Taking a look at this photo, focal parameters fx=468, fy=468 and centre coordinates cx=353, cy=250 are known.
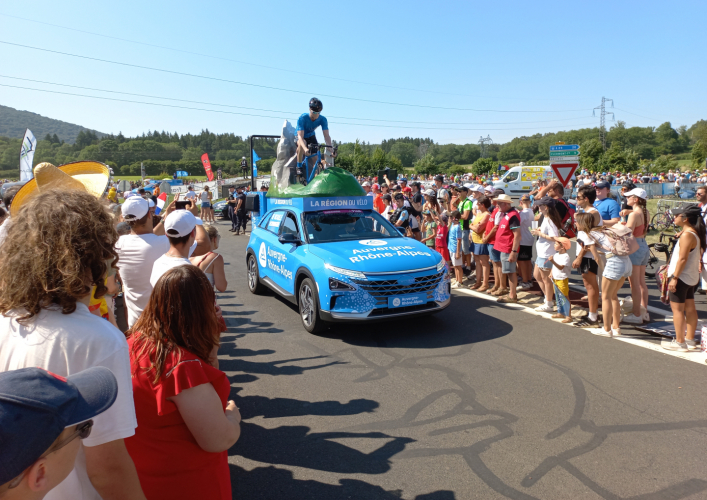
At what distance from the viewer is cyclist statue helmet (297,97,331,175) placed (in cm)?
922

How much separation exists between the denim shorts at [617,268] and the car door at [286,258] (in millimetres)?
4179

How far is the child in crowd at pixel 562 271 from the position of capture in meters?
6.72

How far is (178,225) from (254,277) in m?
5.84

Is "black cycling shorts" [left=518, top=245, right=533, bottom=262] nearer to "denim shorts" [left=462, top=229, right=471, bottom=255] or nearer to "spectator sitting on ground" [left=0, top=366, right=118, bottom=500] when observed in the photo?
"denim shorts" [left=462, top=229, right=471, bottom=255]

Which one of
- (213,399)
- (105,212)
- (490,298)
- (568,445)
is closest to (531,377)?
(568,445)

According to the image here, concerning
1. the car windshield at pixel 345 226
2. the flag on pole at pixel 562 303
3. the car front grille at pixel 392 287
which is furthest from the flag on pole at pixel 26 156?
the flag on pole at pixel 562 303

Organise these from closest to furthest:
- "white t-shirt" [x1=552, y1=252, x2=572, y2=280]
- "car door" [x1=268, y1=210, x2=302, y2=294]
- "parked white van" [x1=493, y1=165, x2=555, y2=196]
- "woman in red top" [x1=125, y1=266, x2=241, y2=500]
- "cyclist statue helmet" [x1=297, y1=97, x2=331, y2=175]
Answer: "woman in red top" [x1=125, y1=266, x2=241, y2=500], "white t-shirt" [x1=552, y1=252, x2=572, y2=280], "car door" [x1=268, y1=210, x2=302, y2=294], "cyclist statue helmet" [x1=297, y1=97, x2=331, y2=175], "parked white van" [x1=493, y1=165, x2=555, y2=196]

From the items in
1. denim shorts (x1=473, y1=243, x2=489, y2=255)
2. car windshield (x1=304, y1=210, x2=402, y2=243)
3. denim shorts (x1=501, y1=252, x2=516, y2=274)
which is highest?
car windshield (x1=304, y1=210, x2=402, y2=243)

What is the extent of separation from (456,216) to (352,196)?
2.58m

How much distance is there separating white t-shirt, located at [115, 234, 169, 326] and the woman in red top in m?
1.89

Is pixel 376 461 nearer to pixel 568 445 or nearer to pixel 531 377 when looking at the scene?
pixel 568 445

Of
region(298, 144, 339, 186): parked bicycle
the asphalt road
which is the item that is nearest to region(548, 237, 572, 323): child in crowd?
the asphalt road

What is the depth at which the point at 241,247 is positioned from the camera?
52.4ft

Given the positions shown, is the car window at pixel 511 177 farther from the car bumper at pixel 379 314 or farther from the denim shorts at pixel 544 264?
the car bumper at pixel 379 314
